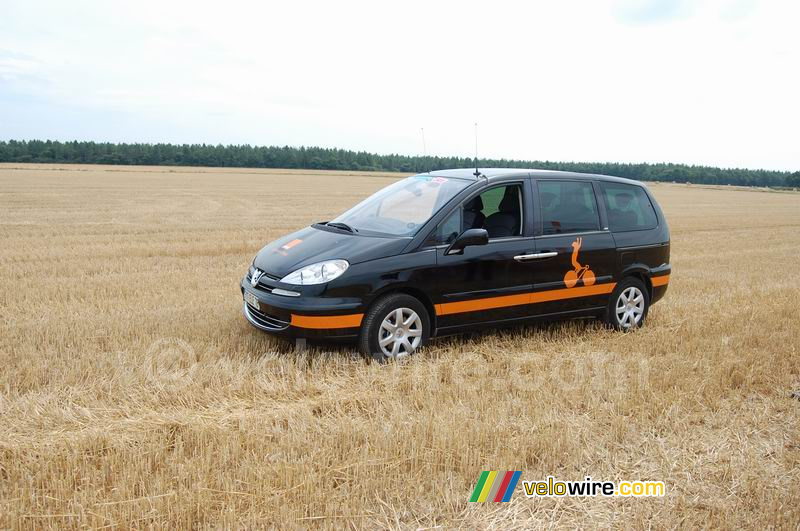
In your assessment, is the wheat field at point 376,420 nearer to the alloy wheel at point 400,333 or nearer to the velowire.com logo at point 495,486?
the velowire.com logo at point 495,486

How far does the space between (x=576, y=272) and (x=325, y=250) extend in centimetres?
266

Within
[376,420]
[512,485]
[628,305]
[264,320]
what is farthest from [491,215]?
[512,485]

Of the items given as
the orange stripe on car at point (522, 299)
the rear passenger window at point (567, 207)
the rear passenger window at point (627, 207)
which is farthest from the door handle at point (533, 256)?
the rear passenger window at point (627, 207)

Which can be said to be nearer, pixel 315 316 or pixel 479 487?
pixel 479 487

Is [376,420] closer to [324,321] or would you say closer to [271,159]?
[324,321]

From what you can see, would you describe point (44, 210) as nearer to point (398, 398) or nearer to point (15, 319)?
point (15, 319)

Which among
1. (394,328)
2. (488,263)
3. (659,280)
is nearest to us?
(394,328)

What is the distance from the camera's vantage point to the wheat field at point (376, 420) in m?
3.20

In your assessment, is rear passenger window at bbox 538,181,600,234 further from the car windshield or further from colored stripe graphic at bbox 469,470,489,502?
colored stripe graphic at bbox 469,470,489,502

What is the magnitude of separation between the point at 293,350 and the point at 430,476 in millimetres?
2493

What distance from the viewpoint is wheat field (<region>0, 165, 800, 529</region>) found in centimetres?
320

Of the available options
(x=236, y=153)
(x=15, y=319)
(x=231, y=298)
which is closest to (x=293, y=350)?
(x=231, y=298)

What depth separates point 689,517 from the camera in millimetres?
3201

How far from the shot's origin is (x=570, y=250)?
631 centimetres
